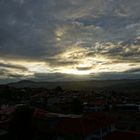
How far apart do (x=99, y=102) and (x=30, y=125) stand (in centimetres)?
5123

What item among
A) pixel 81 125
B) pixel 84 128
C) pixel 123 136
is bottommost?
pixel 123 136

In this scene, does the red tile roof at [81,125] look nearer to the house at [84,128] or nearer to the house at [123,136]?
the house at [84,128]

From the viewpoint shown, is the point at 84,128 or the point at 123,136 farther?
the point at 123,136

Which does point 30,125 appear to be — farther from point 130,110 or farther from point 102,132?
point 130,110

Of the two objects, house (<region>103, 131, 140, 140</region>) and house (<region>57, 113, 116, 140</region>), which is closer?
house (<region>57, 113, 116, 140</region>)

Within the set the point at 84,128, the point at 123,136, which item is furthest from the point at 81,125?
the point at 123,136

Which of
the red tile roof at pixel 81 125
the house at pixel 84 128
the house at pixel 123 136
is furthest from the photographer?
the house at pixel 123 136

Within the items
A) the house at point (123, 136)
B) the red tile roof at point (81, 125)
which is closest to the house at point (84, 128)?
the red tile roof at point (81, 125)

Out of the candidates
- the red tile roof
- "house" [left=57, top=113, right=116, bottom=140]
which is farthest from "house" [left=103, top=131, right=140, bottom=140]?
the red tile roof

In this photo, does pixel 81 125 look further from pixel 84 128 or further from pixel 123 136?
pixel 123 136

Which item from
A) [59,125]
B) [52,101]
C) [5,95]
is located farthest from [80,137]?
[5,95]

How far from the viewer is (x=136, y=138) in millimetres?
37531

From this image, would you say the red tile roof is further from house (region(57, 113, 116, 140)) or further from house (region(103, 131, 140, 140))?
house (region(103, 131, 140, 140))

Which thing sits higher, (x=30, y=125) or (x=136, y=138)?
(x=30, y=125)
